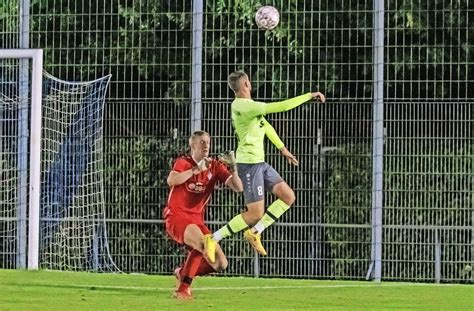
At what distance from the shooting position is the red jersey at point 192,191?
13672 millimetres

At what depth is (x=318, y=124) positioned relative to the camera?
731 inches

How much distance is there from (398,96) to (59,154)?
411 cm

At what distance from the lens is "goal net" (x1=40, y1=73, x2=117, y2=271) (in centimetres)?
1831

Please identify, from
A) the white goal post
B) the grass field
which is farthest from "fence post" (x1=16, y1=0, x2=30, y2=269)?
the grass field

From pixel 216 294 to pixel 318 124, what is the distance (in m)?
4.35

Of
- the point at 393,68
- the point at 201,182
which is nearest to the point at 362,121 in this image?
the point at 393,68

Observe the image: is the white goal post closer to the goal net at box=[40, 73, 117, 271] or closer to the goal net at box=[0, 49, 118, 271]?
the goal net at box=[0, 49, 118, 271]

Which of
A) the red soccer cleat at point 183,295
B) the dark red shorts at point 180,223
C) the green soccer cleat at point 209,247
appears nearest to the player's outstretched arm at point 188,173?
the dark red shorts at point 180,223

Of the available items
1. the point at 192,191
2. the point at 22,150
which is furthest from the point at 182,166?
the point at 22,150

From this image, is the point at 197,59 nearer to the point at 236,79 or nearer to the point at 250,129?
the point at 250,129

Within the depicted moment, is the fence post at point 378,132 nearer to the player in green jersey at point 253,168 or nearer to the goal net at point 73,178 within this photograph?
the player in green jersey at point 253,168

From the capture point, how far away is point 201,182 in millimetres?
13820

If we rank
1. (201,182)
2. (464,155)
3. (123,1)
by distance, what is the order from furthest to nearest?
(123,1), (464,155), (201,182)

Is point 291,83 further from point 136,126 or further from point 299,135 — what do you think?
point 136,126
